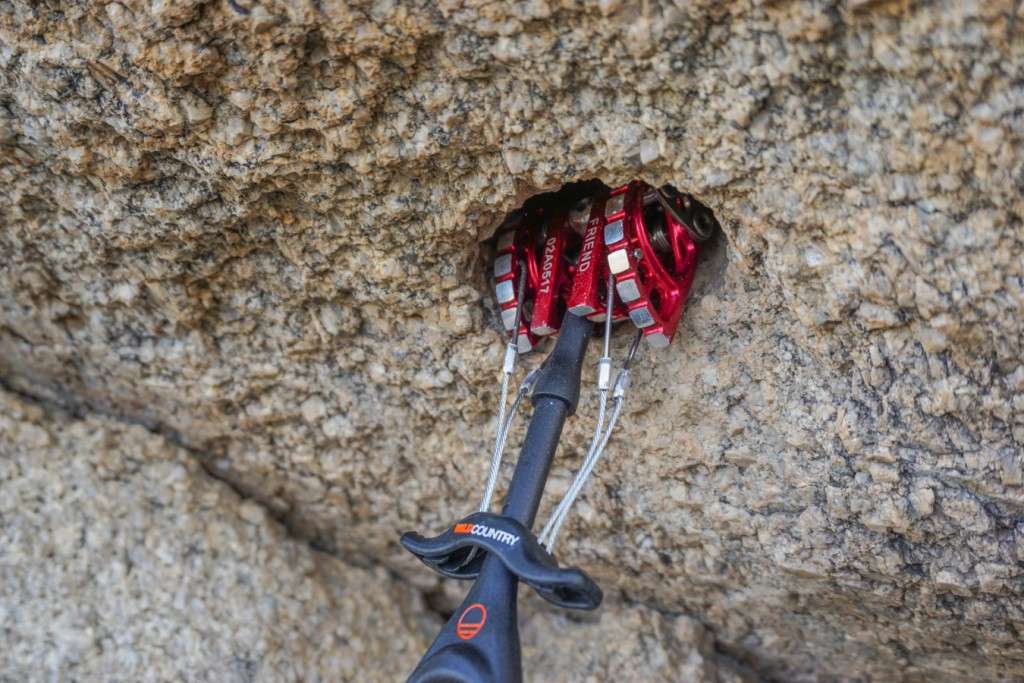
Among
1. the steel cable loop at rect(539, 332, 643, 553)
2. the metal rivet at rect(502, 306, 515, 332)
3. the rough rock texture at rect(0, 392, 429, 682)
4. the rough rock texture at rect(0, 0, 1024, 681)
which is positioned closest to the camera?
the rough rock texture at rect(0, 0, 1024, 681)

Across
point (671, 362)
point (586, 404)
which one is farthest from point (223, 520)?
point (671, 362)

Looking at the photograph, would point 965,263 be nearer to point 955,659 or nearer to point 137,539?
point 955,659

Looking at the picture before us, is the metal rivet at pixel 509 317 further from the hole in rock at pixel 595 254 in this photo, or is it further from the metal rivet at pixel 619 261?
the metal rivet at pixel 619 261

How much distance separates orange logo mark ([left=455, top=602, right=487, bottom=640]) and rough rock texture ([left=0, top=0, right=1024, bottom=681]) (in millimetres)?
316

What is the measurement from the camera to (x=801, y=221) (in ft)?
2.96

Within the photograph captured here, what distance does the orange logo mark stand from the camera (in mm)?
900

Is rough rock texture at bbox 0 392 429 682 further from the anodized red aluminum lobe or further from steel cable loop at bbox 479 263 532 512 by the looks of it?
the anodized red aluminum lobe

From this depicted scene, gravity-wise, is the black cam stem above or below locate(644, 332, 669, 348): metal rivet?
below

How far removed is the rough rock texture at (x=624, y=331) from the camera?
2.75 ft

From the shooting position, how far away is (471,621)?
0.91 meters

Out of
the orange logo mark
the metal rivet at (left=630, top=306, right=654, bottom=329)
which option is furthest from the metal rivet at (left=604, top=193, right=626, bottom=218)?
the orange logo mark

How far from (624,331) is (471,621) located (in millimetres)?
376

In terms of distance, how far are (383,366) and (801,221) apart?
51 centimetres

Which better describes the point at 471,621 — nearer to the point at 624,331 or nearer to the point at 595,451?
the point at 595,451
